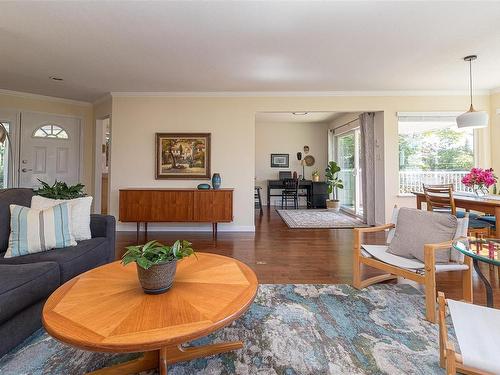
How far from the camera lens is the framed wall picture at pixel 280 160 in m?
7.97

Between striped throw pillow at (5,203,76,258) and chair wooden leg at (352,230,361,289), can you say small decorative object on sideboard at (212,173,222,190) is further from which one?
chair wooden leg at (352,230,361,289)

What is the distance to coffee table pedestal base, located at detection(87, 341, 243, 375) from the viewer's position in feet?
3.90

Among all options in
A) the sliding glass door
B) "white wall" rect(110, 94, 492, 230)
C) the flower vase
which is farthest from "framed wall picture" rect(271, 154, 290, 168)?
the flower vase

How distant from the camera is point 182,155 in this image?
179 inches

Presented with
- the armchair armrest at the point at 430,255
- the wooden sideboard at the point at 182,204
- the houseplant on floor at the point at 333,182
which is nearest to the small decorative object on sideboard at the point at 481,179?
the armchair armrest at the point at 430,255

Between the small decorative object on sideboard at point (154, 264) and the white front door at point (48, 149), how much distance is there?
16.0 feet

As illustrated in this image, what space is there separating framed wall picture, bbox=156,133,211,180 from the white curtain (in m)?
3.08

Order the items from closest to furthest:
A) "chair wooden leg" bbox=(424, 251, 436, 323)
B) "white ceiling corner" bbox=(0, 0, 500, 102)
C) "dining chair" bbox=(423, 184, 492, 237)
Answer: "chair wooden leg" bbox=(424, 251, 436, 323) < "white ceiling corner" bbox=(0, 0, 500, 102) < "dining chair" bbox=(423, 184, 492, 237)

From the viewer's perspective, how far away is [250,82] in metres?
4.01

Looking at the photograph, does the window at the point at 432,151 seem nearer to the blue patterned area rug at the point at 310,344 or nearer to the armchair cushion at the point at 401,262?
the armchair cushion at the point at 401,262

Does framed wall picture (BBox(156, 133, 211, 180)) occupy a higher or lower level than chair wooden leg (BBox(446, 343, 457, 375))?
higher

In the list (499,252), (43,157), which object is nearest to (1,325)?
(499,252)

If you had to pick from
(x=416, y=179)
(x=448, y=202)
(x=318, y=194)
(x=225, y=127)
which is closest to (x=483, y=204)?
(x=448, y=202)

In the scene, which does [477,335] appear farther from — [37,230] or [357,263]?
[37,230]
